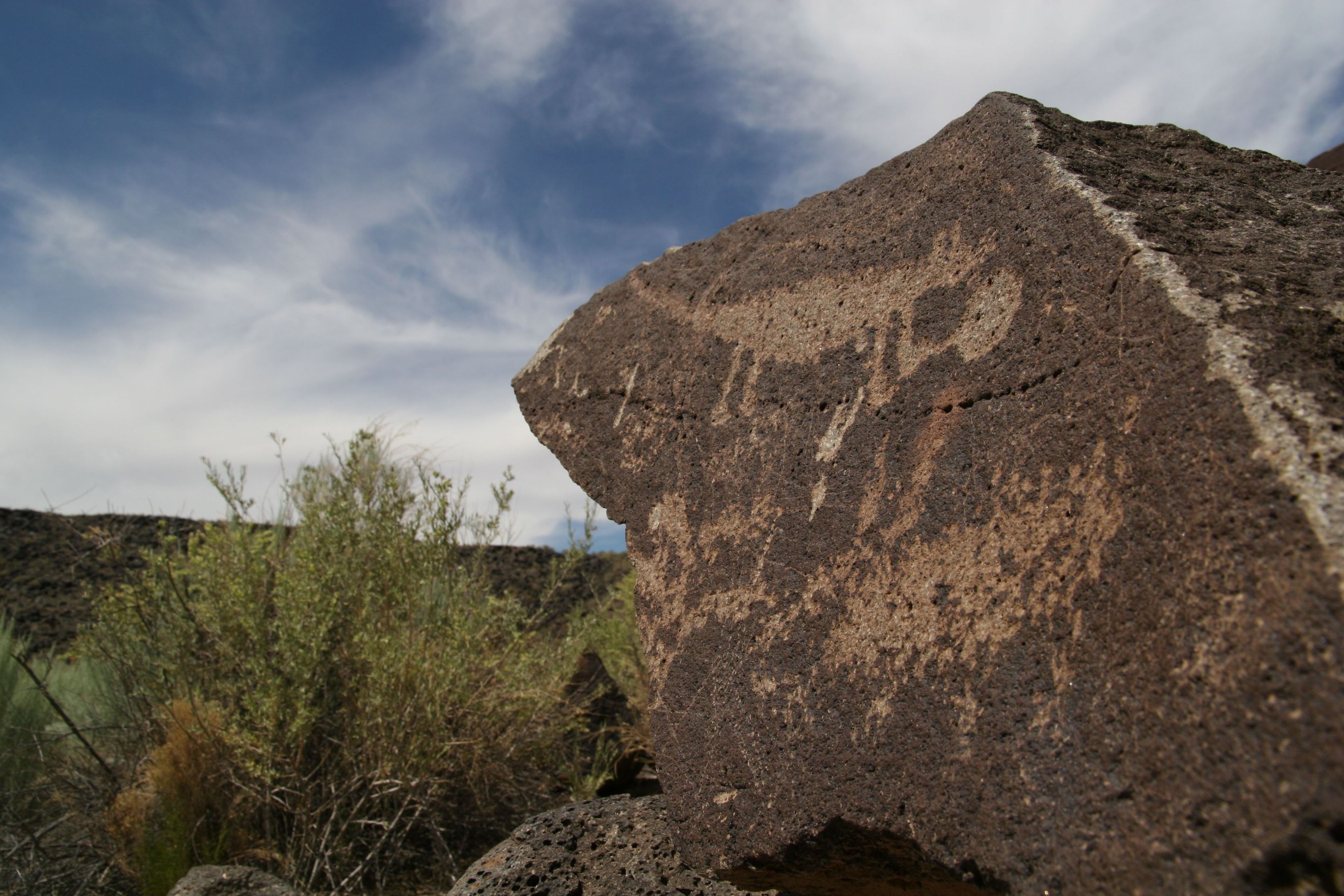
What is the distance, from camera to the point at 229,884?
274 cm

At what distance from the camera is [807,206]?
7.30ft

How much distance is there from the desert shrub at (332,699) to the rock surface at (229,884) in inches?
14.5

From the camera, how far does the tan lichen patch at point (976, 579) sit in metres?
1.31

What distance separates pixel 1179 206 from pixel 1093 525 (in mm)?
729

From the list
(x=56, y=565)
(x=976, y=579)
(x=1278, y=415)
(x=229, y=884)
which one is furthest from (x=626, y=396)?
(x=56, y=565)

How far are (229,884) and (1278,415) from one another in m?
3.02

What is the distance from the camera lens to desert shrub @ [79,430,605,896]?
3385 mm

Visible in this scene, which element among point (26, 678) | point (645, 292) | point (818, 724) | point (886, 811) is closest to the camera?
point (886, 811)

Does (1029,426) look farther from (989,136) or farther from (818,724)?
(989,136)

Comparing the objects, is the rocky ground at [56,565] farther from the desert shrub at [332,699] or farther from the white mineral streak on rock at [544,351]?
the white mineral streak on rock at [544,351]

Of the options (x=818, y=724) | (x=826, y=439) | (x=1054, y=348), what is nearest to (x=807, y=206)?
(x=826, y=439)

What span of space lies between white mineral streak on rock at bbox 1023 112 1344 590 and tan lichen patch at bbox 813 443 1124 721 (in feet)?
0.66

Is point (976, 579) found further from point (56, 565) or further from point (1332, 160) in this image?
point (56, 565)

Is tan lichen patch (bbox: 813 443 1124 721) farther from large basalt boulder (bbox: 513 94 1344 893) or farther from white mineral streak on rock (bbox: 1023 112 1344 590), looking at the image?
white mineral streak on rock (bbox: 1023 112 1344 590)
